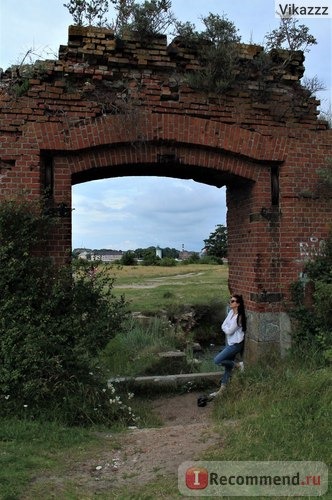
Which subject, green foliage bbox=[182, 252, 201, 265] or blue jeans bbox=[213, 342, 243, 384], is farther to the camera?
green foliage bbox=[182, 252, 201, 265]

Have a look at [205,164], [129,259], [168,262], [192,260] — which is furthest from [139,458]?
[192,260]

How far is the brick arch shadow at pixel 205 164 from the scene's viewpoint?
6707mm

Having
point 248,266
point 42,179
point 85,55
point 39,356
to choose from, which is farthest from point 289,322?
point 85,55

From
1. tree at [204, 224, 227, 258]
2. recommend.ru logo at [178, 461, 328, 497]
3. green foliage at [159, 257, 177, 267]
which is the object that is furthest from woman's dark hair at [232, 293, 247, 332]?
tree at [204, 224, 227, 258]

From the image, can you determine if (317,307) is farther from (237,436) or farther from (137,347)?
(137,347)

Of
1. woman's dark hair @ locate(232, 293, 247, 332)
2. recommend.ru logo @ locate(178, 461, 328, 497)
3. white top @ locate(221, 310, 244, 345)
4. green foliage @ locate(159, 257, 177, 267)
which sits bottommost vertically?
recommend.ru logo @ locate(178, 461, 328, 497)

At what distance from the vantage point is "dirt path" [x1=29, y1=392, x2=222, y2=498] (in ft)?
13.1

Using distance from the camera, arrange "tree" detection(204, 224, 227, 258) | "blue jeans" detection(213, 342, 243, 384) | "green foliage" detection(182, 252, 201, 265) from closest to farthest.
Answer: "blue jeans" detection(213, 342, 243, 384) < "green foliage" detection(182, 252, 201, 265) < "tree" detection(204, 224, 227, 258)

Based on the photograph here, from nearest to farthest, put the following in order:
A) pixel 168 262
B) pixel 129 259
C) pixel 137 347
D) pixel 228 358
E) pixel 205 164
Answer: pixel 228 358
pixel 205 164
pixel 137 347
pixel 129 259
pixel 168 262

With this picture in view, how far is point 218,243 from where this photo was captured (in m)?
59.2

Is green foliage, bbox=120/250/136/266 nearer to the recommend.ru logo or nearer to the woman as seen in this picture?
the woman

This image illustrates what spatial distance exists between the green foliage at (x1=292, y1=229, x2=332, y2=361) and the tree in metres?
46.8

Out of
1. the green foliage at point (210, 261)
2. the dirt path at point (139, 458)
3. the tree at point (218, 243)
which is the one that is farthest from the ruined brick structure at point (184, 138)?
the tree at point (218, 243)

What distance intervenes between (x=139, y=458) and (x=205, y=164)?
14.5 ft
